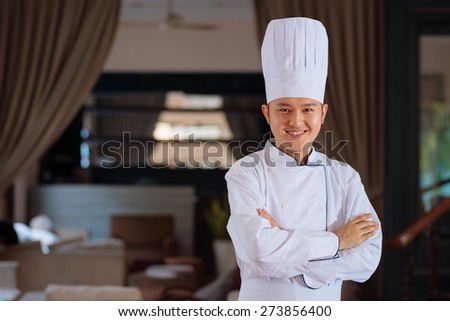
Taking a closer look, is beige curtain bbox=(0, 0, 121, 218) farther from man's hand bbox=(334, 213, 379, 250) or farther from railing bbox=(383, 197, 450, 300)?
man's hand bbox=(334, 213, 379, 250)

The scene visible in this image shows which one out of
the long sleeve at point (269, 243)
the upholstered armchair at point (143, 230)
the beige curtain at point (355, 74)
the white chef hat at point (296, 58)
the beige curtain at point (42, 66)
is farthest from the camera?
the upholstered armchair at point (143, 230)

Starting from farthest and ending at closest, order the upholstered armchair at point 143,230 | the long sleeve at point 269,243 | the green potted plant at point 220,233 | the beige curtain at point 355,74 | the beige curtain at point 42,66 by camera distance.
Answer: the upholstered armchair at point 143,230 → the green potted plant at point 220,233 → the beige curtain at point 42,66 → the beige curtain at point 355,74 → the long sleeve at point 269,243

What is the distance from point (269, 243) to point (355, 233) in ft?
0.81

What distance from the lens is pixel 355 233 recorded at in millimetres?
2287

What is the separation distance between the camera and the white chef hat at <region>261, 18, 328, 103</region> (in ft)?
7.66

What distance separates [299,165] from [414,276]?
106 inches

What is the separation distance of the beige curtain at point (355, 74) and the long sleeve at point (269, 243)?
2.26 meters

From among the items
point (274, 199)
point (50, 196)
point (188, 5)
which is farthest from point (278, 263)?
point (50, 196)

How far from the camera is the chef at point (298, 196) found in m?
2.28

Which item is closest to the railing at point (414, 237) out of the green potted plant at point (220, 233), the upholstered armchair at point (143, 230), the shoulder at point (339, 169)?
the shoulder at point (339, 169)

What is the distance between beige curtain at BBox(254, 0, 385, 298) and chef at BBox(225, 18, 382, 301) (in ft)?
7.06

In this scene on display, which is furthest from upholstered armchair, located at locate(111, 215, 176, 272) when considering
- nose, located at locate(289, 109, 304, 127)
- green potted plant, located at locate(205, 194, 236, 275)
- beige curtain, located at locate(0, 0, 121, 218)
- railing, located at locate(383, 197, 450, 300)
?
nose, located at locate(289, 109, 304, 127)

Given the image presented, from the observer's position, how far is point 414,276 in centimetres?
485

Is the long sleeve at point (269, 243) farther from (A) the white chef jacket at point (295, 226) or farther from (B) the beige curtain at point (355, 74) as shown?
(B) the beige curtain at point (355, 74)
